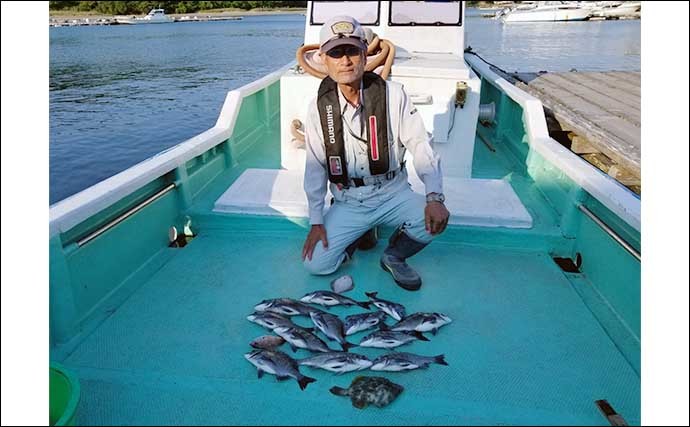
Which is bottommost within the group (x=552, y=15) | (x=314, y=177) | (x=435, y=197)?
(x=435, y=197)

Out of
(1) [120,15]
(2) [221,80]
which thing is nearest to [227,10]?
(1) [120,15]

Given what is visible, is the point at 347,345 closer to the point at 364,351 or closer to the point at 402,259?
the point at 364,351

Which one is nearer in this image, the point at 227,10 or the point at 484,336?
the point at 484,336

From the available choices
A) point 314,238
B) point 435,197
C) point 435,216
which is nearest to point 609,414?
point 435,216

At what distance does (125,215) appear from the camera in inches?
118

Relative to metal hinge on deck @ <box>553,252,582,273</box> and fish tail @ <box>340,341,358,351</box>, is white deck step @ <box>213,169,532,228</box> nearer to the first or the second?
metal hinge on deck @ <box>553,252,582,273</box>

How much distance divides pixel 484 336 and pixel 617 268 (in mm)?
960

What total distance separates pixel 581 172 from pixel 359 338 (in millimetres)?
2009

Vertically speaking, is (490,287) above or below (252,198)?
below

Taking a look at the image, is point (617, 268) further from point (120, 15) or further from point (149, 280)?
point (120, 15)

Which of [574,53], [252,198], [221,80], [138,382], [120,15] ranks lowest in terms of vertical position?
[138,382]

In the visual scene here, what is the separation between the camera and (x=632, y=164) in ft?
18.3

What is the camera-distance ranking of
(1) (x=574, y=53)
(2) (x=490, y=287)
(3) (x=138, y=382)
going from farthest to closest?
(1) (x=574, y=53), (2) (x=490, y=287), (3) (x=138, y=382)

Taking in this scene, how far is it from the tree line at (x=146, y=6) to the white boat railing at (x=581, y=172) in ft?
237
